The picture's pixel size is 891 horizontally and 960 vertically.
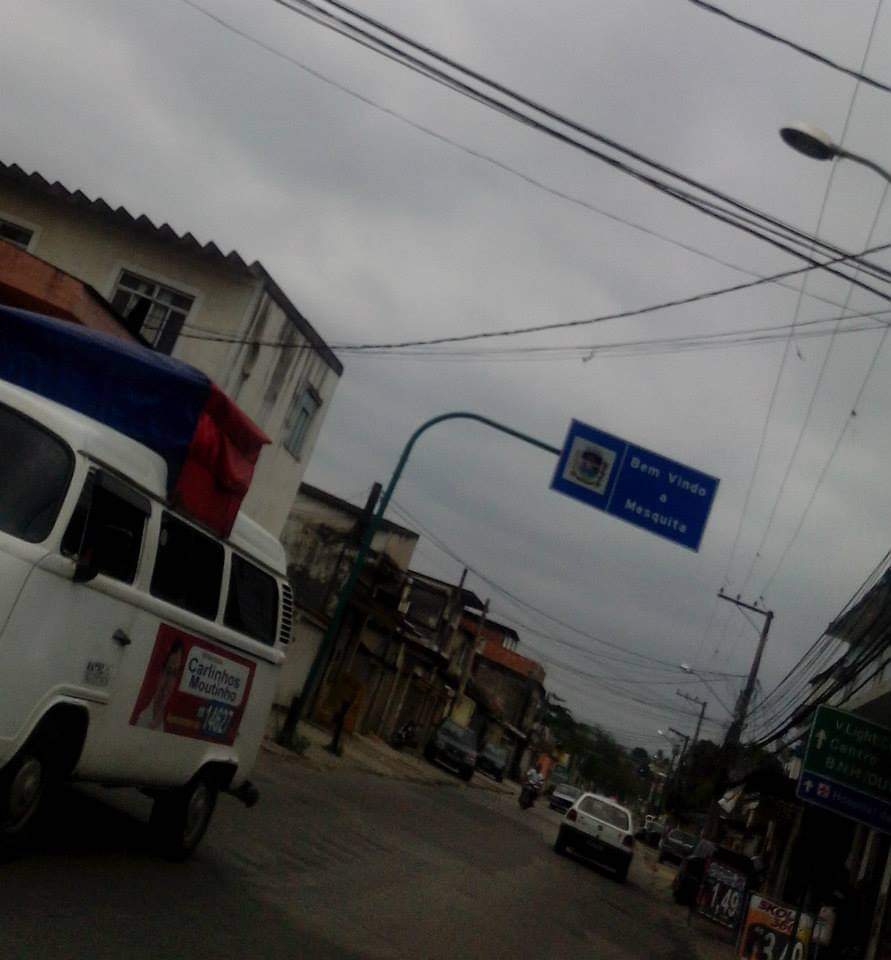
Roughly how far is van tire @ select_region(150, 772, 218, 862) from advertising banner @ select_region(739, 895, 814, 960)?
882 centimetres

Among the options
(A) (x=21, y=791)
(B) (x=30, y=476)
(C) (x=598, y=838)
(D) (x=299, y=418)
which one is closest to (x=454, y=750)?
(C) (x=598, y=838)

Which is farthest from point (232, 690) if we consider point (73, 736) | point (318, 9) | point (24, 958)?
point (318, 9)

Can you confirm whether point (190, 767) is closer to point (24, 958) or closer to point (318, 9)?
point (24, 958)

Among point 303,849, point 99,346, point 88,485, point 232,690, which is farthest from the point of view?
point 303,849

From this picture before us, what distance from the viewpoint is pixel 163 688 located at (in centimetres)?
834

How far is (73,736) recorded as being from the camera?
742 cm

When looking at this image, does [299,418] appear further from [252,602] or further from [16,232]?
[252,602]

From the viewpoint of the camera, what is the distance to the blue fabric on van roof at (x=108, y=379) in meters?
8.60

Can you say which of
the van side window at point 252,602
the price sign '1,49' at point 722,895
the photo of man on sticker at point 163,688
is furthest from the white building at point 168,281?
the photo of man on sticker at point 163,688

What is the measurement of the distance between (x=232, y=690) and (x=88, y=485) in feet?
10.2

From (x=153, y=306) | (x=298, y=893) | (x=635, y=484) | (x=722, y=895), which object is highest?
(x=153, y=306)

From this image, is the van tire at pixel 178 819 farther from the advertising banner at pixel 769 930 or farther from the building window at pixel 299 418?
the building window at pixel 299 418

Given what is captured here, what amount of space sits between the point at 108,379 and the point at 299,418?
2135 centimetres

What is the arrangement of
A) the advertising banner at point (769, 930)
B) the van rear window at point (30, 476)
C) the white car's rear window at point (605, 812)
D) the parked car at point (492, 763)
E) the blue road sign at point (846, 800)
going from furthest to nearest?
the parked car at point (492, 763)
the white car's rear window at point (605, 812)
the advertising banner at point (769, 930)
the blue road sign at point (846, 800)
the van rear window at point (30, 476)
